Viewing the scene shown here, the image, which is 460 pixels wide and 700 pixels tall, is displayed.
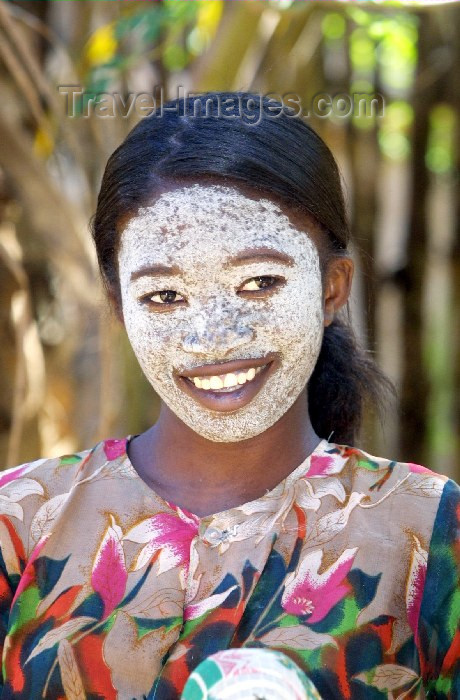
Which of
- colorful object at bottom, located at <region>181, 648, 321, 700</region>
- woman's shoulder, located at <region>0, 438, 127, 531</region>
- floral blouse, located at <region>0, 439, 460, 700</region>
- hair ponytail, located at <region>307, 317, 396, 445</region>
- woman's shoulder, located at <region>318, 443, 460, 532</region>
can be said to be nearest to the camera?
colorful object at bottom, located at <region>181, 648, 321, 700</region>

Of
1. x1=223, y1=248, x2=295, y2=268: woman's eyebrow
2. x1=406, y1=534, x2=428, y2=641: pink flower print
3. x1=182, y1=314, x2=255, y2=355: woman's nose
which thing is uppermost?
x1=223, y1=248, x2=295, y2=268: woman's eyebrow

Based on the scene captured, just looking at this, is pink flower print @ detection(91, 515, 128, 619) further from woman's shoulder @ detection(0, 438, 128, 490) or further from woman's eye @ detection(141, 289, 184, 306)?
woman's eye @ detection(141, 289, 184, 306)

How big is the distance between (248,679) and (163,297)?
719 millimetres

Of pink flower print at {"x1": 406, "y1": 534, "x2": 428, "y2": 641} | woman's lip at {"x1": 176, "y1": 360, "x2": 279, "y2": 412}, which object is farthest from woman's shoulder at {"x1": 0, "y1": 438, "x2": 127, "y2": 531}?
pink flower print at {"x1": 406, "y1": 534, "x2": 428, "y2": 641}

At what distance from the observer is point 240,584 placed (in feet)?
5.93

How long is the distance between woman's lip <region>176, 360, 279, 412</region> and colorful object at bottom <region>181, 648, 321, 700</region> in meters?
0.48

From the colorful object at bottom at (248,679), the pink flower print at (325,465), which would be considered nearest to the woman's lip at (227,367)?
the pink flower print at (325,465)

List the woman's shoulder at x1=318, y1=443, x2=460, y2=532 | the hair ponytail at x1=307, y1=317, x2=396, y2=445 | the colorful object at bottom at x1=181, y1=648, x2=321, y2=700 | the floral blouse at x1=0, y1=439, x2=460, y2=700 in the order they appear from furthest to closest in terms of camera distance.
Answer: the hair ponytail at x1=307, y1=317, x2=396, y2=445
the woman's shoulder at x1=318, y1=443, x2=460, y2=532
the floral blouse at x1=0, y1=439, x2=460, y2=700
the colorful object at bottom at x1=181, y1=648, x2=321, y2=700

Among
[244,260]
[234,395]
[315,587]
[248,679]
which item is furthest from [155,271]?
[248,679]

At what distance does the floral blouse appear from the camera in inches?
69.4

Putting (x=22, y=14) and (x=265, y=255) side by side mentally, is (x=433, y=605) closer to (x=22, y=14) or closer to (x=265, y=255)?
(x=265, y=255)

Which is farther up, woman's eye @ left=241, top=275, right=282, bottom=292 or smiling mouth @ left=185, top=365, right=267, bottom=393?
woman's eye @ left=241, top=275, right=282, bottom=292

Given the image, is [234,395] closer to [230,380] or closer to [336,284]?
[230,380]

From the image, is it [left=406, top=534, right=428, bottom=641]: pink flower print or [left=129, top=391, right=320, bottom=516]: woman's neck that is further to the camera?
[left=129, top=391, right=320, bottom=516]: woman's neck
